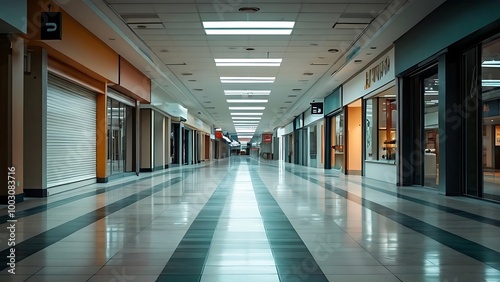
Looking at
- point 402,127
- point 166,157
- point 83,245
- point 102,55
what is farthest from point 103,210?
point 166,157

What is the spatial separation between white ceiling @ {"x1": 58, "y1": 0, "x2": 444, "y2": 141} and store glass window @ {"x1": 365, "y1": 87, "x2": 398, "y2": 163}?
4.31ft

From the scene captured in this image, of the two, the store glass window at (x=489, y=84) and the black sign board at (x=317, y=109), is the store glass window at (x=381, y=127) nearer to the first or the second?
the store glass window at (x=489, y=84)

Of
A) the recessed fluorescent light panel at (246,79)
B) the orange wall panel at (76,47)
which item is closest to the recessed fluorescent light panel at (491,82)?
the orange wall panel at (76,47)

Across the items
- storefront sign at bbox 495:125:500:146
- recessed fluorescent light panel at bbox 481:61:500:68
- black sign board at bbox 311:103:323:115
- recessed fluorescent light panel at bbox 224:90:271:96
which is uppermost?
recessed fluorescent light panel at bbox 224:90:271:96

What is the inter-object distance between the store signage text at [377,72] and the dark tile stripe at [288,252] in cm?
726

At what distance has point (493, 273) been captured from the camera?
3277mm

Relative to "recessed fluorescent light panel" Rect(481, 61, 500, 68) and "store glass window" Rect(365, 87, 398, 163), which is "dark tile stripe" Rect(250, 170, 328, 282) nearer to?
"recessed fluorescent light panel" Rect(481, 61, 500, 68)

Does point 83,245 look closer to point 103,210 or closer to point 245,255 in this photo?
point 245,255

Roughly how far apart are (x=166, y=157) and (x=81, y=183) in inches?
452

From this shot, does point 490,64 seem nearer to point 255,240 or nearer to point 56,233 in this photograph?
point 255,240

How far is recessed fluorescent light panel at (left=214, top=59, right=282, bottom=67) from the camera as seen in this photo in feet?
44.7

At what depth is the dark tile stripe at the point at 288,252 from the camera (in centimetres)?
321

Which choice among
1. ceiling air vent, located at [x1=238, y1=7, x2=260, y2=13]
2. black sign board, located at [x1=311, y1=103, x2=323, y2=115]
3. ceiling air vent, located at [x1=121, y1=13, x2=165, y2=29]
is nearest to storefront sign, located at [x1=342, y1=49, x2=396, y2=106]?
black sign board, located at [x1=311, y1=103, x2=323, y2=115]

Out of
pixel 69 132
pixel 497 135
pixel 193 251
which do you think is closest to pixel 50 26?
pixel 69 132
